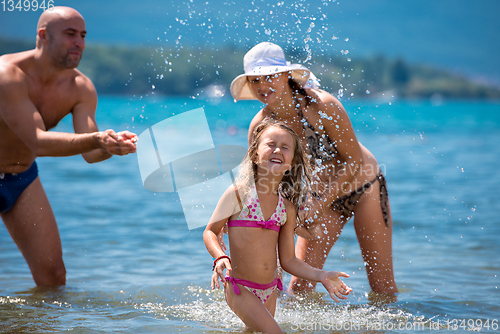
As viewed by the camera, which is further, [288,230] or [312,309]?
[312,309]

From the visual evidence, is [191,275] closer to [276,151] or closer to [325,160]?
[325,160]

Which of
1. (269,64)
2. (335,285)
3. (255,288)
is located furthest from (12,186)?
(335,285)

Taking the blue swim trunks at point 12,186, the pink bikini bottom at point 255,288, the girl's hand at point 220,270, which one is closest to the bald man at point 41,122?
the blue swim trunks at point 12,186

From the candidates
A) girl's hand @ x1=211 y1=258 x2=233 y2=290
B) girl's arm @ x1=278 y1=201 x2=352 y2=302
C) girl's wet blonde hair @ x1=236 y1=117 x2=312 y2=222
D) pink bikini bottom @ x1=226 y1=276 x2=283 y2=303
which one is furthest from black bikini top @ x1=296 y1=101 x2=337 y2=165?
girl's hand @ x1=211 y1=258 x2=233 y2=290

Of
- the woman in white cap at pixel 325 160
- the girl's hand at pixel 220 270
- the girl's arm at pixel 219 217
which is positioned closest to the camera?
the girl's hand at pixel 220 270

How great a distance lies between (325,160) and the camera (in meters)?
4.34

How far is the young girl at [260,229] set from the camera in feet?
10.9

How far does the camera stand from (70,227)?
8.03 m

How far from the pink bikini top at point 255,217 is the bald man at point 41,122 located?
997 mm

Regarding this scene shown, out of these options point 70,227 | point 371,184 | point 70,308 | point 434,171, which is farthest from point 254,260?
point 434,171

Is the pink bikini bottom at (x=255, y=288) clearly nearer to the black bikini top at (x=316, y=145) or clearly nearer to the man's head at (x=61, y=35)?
the black bikini top at (x=316, y=145)

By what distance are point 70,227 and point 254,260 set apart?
549 cm

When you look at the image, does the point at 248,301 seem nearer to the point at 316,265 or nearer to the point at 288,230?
the point at 288,230

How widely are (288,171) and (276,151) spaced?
0.32 meters
